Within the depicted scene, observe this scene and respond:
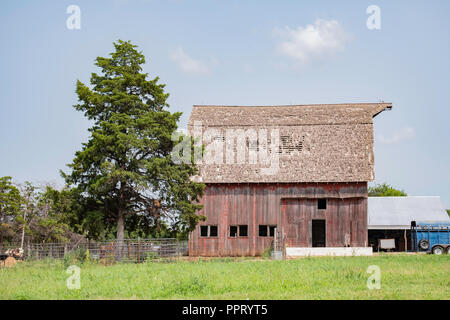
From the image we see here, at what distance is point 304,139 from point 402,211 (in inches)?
411

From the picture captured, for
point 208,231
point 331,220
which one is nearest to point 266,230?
point 208,231

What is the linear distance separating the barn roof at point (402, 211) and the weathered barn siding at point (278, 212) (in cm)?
474

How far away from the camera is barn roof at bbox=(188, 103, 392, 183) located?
35.1 metres

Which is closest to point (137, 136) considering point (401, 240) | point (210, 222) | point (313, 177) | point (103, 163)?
point (103, 163)

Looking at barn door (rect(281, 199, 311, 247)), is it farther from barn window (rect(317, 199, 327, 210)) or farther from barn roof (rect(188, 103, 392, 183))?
barn roof (rect(188, 103, 392, 183))

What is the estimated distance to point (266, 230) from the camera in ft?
114

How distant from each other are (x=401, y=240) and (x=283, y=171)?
1155cm

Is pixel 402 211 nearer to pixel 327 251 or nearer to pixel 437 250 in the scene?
pixel 437 250

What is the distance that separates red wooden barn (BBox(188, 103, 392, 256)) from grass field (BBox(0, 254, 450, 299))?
46.1 feet

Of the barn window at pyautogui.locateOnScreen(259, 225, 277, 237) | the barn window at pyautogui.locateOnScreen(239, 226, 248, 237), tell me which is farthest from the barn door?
the barn window at pyautogui.locateOnScreen(239, 226, 248, 237)

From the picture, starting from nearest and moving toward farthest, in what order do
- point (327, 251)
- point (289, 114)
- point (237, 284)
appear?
point (237, 284), point (327, 251), point (289, 114)

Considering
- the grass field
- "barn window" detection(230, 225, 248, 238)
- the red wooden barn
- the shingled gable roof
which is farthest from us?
the shingled gable roof

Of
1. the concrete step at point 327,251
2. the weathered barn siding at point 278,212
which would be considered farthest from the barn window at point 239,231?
the concrete step at point 327,251
